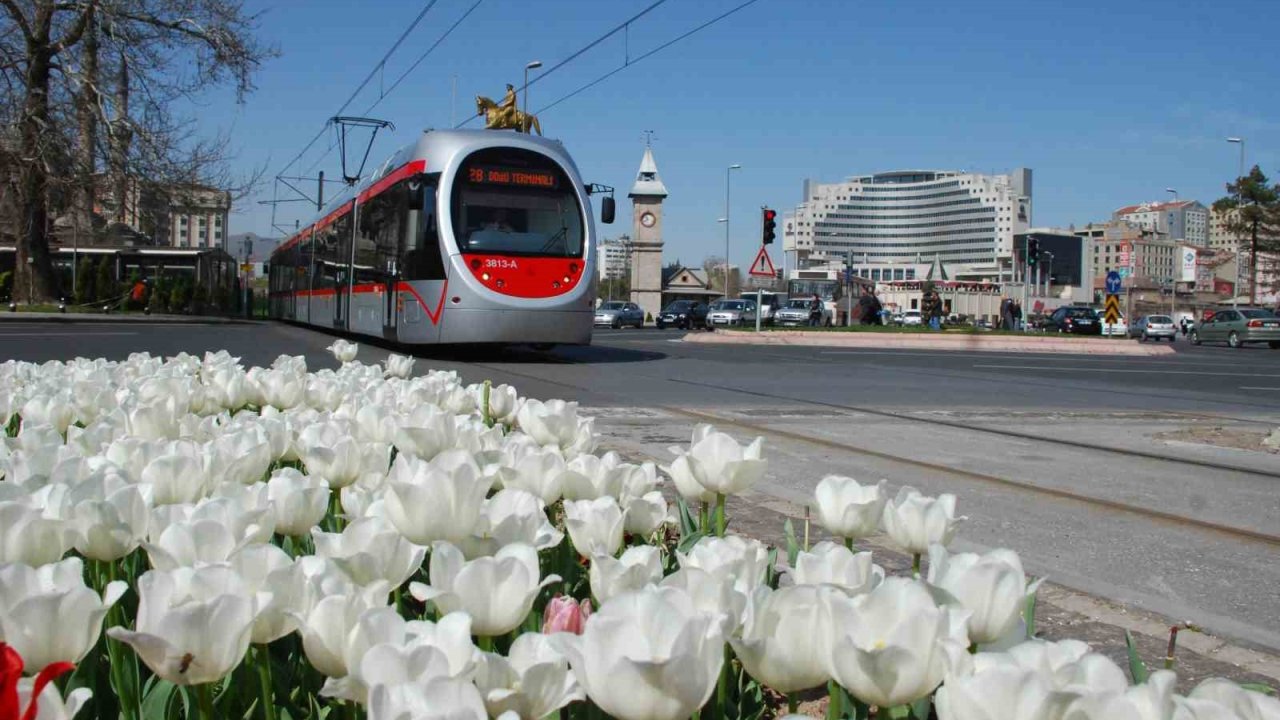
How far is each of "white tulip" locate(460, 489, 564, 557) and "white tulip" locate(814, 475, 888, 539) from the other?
0.55 m

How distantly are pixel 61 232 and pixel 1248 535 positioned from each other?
53256 mm

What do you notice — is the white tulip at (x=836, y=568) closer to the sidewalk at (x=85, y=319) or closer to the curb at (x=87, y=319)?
the curb at (x=87, y=319)

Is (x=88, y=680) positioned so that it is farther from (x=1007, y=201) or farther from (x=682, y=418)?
(x=1007, y=201)

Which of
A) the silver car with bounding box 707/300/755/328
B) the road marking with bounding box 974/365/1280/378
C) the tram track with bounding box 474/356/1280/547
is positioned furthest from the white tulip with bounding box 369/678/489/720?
the silver car with bounding box 707/300/755/328

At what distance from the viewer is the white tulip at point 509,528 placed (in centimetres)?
173

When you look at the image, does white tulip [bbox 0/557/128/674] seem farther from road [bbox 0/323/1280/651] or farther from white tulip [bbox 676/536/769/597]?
road [bbox 0/323/1280/651]

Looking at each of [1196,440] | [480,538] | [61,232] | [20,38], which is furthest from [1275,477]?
[61,232]

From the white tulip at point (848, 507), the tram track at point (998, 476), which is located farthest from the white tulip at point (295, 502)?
the tram track at point (998, 476)

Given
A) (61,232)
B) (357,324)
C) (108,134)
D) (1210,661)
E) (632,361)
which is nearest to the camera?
(1210,661)

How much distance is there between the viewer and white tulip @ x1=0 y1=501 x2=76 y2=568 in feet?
5.41

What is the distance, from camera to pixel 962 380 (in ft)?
52.3

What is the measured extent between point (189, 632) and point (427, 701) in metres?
0.35

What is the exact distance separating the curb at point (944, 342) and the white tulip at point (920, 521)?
2800cm

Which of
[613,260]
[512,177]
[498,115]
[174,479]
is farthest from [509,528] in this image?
[613,260]
